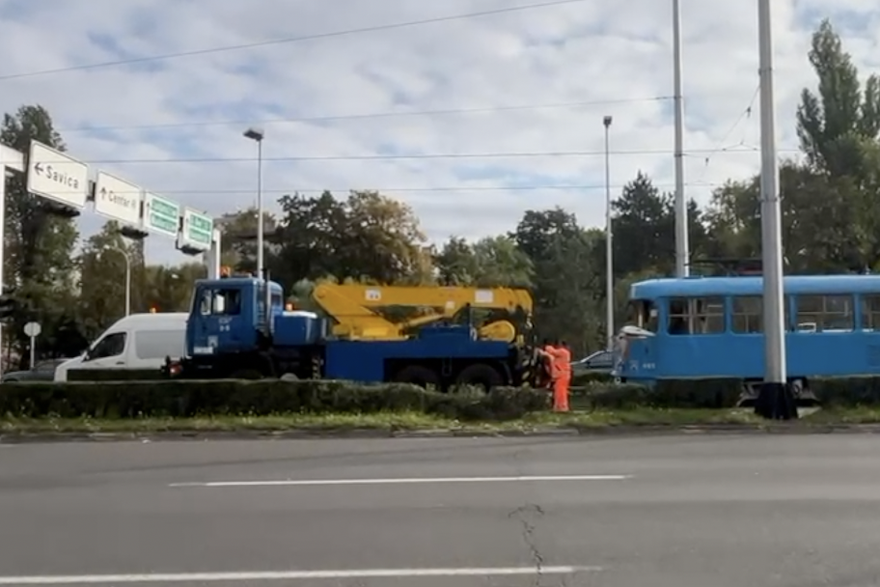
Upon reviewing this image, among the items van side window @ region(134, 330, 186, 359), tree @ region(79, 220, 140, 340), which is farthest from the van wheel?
tree @ region(79, 220, 140, 340)

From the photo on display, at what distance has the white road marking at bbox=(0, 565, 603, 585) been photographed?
23.6ft

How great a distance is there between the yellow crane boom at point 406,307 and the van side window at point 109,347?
7369 millimetres

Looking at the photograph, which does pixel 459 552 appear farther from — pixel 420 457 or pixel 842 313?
pixel 842 313

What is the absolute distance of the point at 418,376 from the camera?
24.4m

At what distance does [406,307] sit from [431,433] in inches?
344

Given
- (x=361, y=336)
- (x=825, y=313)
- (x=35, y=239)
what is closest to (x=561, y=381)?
(x=361, y=336)

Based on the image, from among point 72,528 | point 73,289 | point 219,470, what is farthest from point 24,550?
point 73,289

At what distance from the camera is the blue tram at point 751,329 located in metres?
22.9

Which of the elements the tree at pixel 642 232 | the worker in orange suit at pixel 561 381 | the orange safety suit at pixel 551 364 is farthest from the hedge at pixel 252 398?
the tree at pixel 642 232

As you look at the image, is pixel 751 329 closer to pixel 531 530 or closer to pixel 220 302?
pixel 220 302

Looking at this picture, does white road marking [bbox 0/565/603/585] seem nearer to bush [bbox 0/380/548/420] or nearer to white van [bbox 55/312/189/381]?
bush [bbox 0/380/548/420]

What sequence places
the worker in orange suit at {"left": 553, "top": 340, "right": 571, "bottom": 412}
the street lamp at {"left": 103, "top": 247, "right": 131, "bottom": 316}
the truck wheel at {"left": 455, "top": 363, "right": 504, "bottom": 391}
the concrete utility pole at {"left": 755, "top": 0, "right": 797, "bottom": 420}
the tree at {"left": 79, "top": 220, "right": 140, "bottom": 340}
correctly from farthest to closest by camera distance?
the tree at {"left": 79, "top": 220, "right": 140, "bottom": 340}, the street lamp at {"left": 103, "top": 247, "right": 131, "bottom": 316}, the truck wheel at {"left": 455, "top": 363, "right": 504, "bottom": 391}, the worker in orange suit at {"left": 553, "top": 340, "right": 571, "bottom": 412}, the concrete utility pole at {"left": 755, "top": 0, "right": 797, "bottom": 420}

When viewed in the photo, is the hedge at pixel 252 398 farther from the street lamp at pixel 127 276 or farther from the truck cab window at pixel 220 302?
the street lamp at pixel 127 276

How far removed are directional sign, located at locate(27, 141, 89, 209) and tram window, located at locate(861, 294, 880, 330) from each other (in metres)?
18.3
